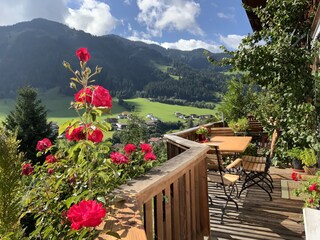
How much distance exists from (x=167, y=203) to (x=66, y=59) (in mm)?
119030

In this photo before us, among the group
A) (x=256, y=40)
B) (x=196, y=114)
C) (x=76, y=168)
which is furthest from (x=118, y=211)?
(x=196, y=114)

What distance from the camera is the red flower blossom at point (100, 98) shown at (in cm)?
140

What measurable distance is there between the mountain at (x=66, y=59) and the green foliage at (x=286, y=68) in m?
82.5

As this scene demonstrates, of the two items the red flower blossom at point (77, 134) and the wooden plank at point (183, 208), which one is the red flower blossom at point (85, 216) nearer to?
the red flower blossom at point (77, 134)

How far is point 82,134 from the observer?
4.71ft

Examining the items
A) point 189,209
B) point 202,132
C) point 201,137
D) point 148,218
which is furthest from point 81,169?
point 201,137

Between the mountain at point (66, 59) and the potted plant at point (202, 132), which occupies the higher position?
the mountain at point (66, 59)

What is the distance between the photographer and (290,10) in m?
4.80

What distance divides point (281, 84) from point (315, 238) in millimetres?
3495

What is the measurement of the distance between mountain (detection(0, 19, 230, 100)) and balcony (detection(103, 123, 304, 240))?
3299 inches

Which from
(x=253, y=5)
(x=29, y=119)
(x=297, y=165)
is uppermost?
(x=253, y=5)

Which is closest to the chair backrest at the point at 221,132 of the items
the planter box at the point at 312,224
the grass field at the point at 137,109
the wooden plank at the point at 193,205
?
the wooden plank at the point at 193,205

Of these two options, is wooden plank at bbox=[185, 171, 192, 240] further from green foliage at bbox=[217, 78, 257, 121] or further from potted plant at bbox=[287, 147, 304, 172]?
green foliage at bbox=[217, 78, 257, 121]

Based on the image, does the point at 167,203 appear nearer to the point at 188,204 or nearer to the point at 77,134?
the point at 188,204
